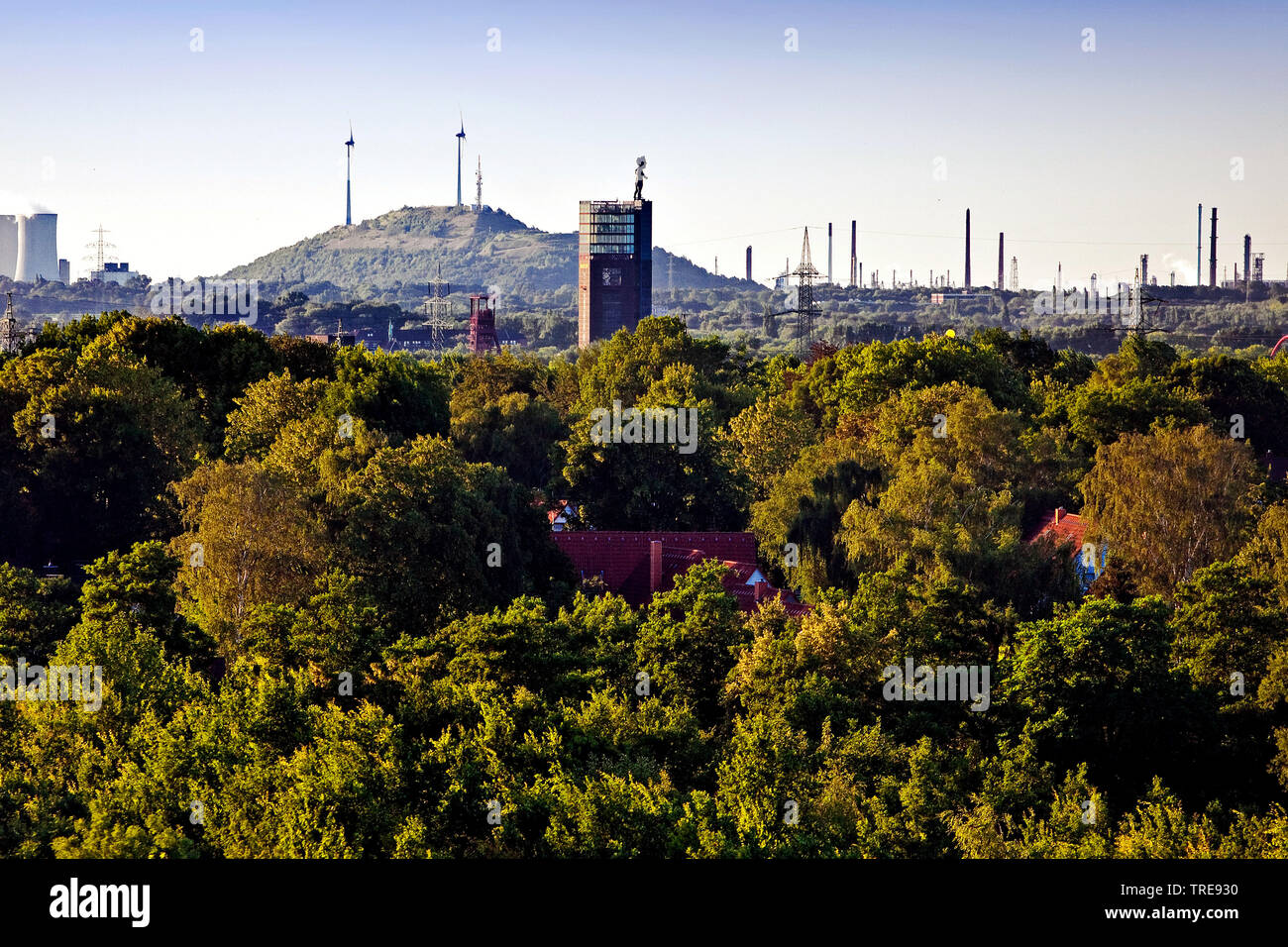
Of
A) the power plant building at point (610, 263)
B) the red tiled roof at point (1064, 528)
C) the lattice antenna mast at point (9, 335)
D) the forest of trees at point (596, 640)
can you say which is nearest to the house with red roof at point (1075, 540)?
the red tiled roof at point (1064, 528)

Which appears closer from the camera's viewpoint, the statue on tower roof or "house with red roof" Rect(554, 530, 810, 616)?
"house with red roof" Rect(554, 530, 810, 616)

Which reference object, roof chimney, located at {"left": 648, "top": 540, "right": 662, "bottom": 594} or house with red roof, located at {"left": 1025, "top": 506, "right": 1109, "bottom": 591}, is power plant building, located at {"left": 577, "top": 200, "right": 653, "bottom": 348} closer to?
house with red roof, located at {"left": 1025, "top": 506, "right": 1109, "bottom": 591}

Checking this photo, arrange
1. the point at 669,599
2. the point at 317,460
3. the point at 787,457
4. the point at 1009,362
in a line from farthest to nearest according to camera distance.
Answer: the point at 1009,362, the point at 787,457, the point at 317,460, the point at 669,599

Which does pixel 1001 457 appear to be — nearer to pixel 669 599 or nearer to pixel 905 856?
pixel 669 599

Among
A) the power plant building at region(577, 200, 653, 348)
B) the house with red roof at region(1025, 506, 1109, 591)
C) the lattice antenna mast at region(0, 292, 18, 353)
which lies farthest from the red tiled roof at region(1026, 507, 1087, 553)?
the power plant building at region(577, 200, 653, 348)

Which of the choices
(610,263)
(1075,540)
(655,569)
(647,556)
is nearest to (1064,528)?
(1075,540)

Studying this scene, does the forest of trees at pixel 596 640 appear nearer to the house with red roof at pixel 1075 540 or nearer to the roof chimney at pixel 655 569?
the house with red roof at pixel 1075 540

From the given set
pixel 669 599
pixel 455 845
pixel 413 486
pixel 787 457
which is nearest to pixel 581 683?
pixel 669 599
